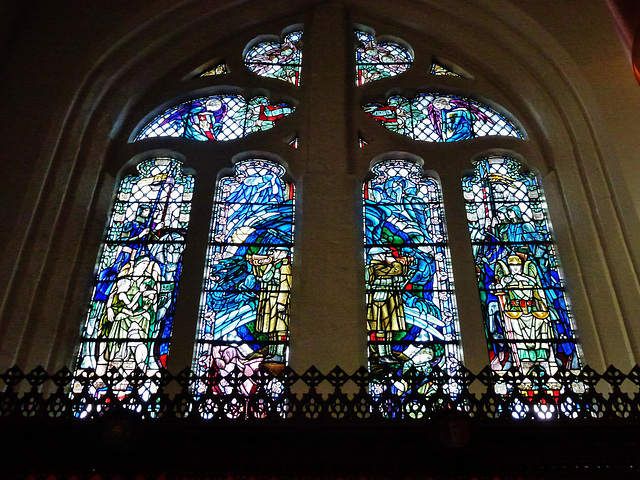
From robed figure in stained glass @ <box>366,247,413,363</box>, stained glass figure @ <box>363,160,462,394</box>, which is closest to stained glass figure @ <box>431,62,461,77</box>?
stained glass figure @ <box>363,160,462,394</box>

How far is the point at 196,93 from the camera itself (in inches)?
384

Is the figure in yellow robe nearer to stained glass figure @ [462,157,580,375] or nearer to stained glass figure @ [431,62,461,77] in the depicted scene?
stained glass figure @ [462,157,580,375]

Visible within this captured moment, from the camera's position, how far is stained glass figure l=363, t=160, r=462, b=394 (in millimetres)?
7230

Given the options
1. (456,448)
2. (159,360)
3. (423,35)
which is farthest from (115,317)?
(423,35)

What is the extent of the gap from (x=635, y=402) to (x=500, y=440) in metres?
1.01

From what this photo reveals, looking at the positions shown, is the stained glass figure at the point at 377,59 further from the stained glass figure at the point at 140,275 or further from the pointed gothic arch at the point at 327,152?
the stained glass figure at the point at 140,275

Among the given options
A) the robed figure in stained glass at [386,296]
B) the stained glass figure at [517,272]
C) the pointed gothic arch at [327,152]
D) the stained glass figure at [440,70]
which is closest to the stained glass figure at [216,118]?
the pointed gothic arch at [327,152]

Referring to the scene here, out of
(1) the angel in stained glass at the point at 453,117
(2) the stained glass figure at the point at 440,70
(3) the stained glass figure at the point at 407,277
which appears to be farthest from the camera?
(2) the stained glass figure at the point at 440,70

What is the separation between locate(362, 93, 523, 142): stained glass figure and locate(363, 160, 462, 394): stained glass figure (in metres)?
0.59

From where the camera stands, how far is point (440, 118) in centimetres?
943

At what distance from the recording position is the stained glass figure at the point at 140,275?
7.31 metres

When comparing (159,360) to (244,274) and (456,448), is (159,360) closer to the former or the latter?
(244,274)

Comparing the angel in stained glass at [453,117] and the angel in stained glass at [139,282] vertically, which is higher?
the angel in stained glass at [453,117]

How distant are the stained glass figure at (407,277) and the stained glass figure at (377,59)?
1.53m
